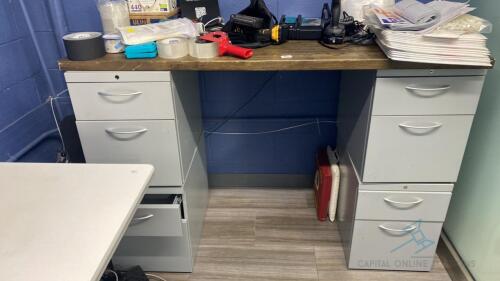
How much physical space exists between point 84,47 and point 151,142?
41 centimetres

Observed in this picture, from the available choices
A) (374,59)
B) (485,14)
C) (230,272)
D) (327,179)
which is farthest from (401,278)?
(485,14)

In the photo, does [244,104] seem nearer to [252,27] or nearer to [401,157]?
[252,27]

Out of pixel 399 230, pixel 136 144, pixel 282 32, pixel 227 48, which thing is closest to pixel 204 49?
pixel 227 48

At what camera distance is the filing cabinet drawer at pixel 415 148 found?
1285mm

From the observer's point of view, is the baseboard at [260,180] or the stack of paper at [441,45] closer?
the stack of paper at [441,45]

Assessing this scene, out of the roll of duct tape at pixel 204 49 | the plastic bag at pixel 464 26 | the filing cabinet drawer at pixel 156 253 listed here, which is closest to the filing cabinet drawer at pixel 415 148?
the plastic bag at pixel 464 26

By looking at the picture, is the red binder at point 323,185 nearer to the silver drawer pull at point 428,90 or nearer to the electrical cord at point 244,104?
the electrical cord at point 244,104

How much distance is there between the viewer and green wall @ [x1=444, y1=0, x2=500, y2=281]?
52.4 inches

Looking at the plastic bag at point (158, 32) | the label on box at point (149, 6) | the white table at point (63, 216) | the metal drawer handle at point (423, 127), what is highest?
the label on box at point (149, 6)

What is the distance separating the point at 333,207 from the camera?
1.87m

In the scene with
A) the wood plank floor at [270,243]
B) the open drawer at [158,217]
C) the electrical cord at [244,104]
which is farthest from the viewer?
the electrical cord at [244,104]

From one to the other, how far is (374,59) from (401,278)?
975 millimetres

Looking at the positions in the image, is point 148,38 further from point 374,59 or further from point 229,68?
point 374,59

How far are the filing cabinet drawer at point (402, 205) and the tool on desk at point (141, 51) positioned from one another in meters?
0.96
